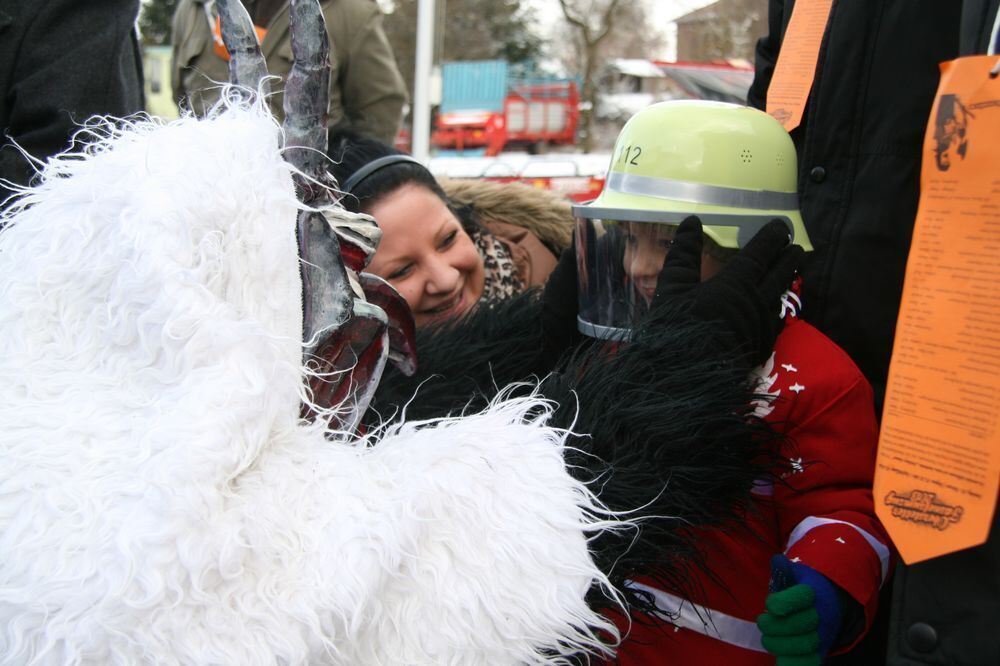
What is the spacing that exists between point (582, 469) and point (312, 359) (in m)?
0.32

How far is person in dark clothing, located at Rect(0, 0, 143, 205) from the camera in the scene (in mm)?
1707

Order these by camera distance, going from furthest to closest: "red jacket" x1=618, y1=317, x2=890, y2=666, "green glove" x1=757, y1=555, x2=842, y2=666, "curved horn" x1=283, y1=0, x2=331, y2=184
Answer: "red jacket" x1=618, y1=317, x2=890, y2=666
"green glove" x1=757, y1=555, x2=842, y2=666
"curved horn" x1=283, y1=0, x2=331, y2=184

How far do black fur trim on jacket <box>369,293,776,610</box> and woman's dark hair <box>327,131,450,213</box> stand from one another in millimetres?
788

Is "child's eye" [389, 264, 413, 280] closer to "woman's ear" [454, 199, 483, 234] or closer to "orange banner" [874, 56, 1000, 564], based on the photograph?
"woman's ear" [454, 199, 483, 234]

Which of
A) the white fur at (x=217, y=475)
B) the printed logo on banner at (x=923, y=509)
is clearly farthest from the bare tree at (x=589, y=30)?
the printed logo on banner at (x=923, y=509)

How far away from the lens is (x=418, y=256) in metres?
1.70

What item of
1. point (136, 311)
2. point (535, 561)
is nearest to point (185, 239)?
point (136, 311)

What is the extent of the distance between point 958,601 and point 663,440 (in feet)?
1.04

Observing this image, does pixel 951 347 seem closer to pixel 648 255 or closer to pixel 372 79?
pixel 648 255

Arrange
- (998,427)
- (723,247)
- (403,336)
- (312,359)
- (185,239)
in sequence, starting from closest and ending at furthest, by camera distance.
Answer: (998,427) → (185,239) → (312,359) → (403,336) → (723,247)

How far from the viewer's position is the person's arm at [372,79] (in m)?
2.92

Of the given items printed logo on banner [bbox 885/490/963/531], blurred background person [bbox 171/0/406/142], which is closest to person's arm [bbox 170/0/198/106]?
blurred background person [bbox 171/0/406/142]

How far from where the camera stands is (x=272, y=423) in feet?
2.67

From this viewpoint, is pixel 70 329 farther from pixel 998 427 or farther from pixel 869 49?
pixel 869 49
